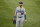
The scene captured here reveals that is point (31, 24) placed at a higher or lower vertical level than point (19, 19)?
lower

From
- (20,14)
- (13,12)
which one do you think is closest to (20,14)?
(20,14)

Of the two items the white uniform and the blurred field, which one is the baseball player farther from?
the blurred field

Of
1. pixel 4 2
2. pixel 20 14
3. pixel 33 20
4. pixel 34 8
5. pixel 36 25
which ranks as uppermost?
pixel 4 2

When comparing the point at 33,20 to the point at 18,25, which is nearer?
the point at 18,25

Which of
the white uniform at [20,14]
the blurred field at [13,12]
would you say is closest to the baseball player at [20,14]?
the white uniform at [20,14]

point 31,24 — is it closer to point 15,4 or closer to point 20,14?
point 20,14

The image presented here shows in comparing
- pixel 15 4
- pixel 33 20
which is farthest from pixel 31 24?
pixel 15 4

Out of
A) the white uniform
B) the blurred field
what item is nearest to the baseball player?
the white uniform

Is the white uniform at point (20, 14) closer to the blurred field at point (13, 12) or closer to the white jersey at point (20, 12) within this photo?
the white jersey at point (20, 12)

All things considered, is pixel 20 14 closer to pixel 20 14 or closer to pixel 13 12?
pixel 20 14
